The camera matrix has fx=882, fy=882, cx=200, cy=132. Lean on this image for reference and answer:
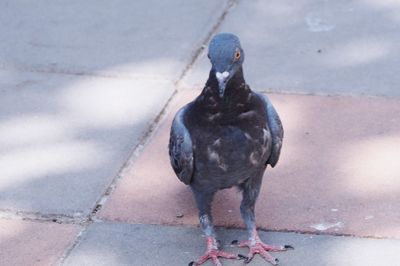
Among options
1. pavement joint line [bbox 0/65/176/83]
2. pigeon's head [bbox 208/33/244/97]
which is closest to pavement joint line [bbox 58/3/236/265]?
pavement joint line [bbox 0/65/176/83]

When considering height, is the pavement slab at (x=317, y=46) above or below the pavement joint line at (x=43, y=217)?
below

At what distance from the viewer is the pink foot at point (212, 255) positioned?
3.97 meters

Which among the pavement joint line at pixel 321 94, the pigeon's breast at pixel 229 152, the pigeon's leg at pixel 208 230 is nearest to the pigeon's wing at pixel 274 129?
the pigeon's breast at pixel 229 152

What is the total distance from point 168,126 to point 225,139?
1.37 meters

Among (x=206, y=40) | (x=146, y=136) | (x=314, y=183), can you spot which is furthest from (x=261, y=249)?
(x=206, y=40)

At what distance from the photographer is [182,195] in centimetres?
447

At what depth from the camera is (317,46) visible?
6004mm

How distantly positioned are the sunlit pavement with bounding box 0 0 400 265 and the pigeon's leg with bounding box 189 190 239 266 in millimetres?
66

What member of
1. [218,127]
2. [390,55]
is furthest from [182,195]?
[390,55]

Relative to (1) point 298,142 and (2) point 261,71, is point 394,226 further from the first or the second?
(2) point 261,71

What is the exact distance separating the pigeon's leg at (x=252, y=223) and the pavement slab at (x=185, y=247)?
0.11 feet

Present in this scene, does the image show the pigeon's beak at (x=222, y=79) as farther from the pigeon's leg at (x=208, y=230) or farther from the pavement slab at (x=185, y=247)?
the pavement slab at (x=185, y=247)

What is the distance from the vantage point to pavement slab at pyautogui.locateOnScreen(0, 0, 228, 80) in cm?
594

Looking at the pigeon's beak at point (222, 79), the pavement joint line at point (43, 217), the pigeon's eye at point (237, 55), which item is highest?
the pigeon's eye at point (237, 55)
